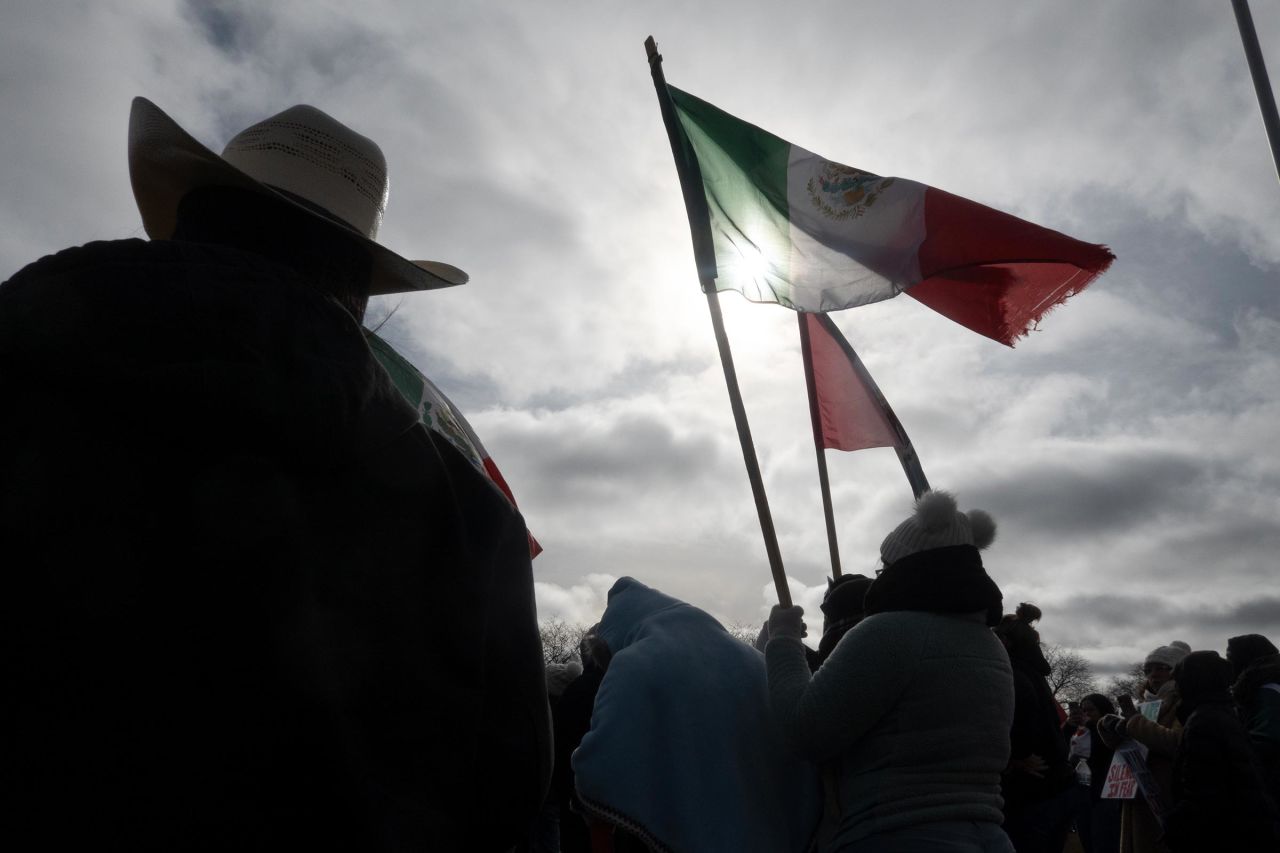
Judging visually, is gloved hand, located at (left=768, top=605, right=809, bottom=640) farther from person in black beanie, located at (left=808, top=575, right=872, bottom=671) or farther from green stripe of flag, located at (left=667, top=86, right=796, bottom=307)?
green stripe of flag, located at (left=667, top=86, right=796, bottom=307)

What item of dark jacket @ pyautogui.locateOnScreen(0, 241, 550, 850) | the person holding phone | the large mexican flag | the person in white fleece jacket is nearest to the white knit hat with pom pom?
the person in white fleece jacket

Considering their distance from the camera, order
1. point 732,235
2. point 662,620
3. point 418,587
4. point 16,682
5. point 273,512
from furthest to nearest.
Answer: point 732,235 → point 662,620 → point 418,587 → point 273,512 → point 16,682

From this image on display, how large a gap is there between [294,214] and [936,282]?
3.61 metres

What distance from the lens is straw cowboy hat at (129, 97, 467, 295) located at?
5.07 feet

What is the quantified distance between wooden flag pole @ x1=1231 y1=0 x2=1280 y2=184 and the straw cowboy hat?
13.8 ft

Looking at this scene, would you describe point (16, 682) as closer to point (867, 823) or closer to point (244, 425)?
point (244, 425)

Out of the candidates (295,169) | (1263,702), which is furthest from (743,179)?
(1263,702)

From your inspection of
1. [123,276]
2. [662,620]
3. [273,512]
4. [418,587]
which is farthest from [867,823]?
[123,276]

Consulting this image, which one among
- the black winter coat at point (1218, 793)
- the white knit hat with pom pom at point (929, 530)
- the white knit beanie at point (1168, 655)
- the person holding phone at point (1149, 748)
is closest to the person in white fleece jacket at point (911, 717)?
the white knit hat with pom pom at point (929, 530)

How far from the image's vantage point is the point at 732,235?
4238 millimetres

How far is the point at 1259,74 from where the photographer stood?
178 inches

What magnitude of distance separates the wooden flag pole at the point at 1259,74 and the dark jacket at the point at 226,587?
470cm

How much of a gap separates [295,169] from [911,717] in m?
2.04

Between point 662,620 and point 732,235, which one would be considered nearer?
point 662,620
